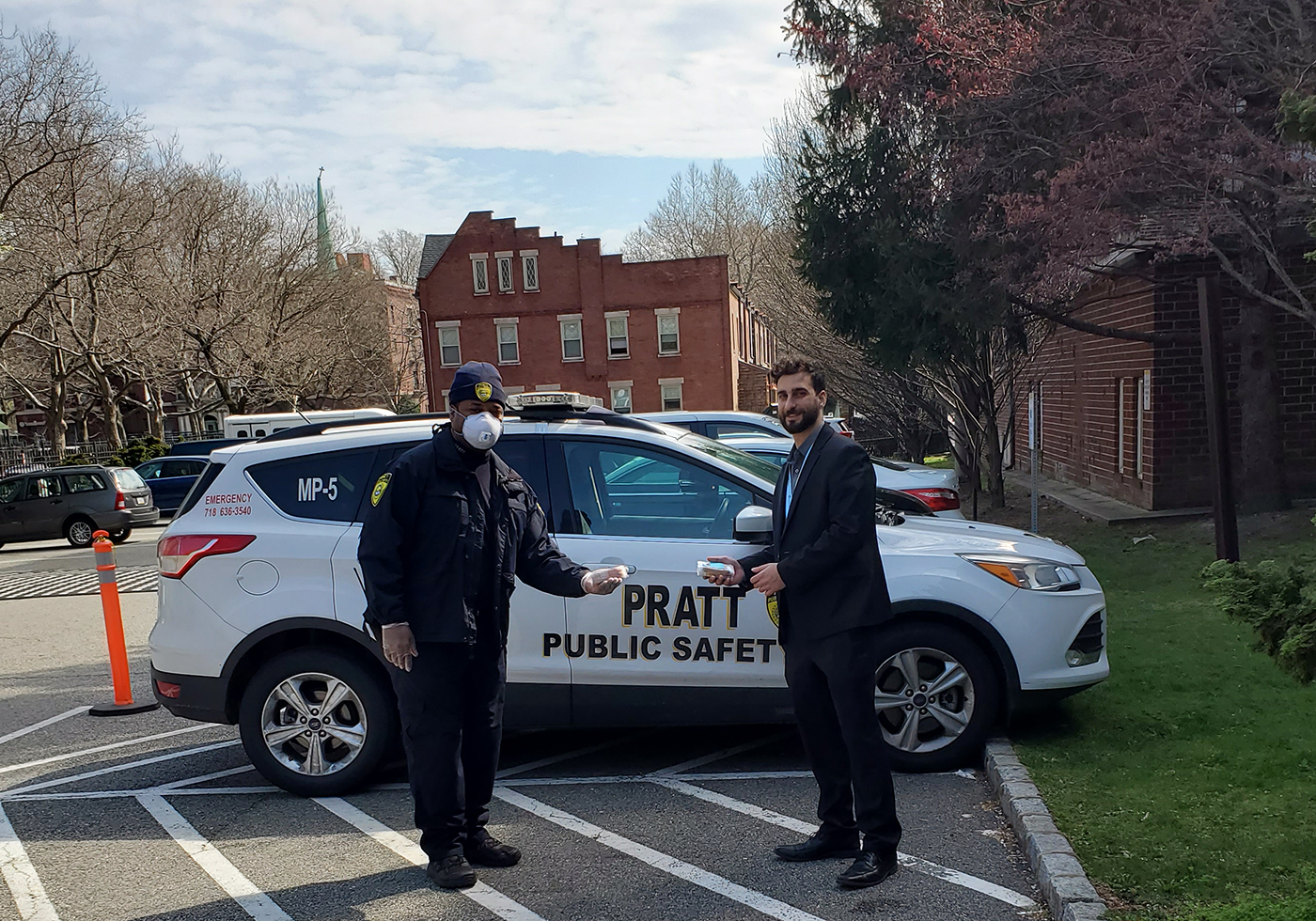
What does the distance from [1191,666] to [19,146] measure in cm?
2949

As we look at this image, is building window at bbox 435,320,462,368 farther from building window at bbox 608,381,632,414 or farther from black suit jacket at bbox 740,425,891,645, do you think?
black suit jacket at bbox 740,425,891,645

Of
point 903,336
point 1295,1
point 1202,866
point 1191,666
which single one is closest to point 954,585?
point 1202,866

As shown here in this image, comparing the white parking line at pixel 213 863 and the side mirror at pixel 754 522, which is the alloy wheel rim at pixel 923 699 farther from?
the white parking line at pixel 213 863

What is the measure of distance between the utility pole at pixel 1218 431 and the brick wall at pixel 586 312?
41.7 m

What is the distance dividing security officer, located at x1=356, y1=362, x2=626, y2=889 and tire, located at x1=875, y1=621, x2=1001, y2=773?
68.2 inches

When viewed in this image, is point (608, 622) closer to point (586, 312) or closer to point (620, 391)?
point (620, 391)

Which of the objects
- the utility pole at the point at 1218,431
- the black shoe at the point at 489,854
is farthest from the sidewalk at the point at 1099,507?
the black shoe at the point at 489,854

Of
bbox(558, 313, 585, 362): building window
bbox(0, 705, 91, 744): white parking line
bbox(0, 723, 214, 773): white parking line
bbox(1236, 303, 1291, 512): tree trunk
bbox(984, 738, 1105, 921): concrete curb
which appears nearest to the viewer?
bbox(984, 738, 1105, 921): concrete curb

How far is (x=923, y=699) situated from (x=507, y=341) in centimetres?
4660

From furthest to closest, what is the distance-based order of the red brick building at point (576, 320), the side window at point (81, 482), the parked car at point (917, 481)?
1. the red brick building at point (576, 320)
2. the side window at point (81, 482)
3. the parked car at point (917, 481)

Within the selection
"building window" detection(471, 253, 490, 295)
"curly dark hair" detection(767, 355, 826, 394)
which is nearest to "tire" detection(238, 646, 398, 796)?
"curly dark hair" detection(767, 355, 826, 394)

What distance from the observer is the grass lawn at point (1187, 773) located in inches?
149

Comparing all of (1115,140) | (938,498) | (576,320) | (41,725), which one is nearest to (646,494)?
(41,725)

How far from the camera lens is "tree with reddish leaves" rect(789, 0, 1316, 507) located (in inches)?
417
